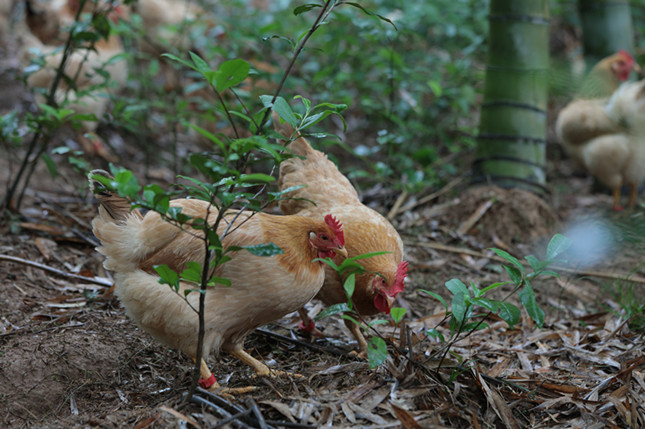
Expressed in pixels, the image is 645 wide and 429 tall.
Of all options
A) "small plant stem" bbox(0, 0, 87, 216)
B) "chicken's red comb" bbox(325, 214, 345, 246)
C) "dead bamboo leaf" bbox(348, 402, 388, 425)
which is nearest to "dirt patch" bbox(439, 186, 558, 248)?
"chicken's red comb" bbox(325, 214, 345, 246)

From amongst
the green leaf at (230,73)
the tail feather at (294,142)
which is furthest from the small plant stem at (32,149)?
the green leaf at (230,73)

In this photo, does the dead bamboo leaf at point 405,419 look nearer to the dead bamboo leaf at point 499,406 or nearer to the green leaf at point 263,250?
the dead bamboo leaf at point 499,406

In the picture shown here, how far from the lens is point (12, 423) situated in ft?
8.20

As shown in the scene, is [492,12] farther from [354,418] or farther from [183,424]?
[183,424]

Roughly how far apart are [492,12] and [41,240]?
165 inches

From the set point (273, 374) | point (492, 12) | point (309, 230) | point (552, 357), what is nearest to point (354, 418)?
point (273, 374)

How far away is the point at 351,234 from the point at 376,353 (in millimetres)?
1169

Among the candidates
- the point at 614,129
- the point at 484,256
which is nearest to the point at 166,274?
the point at 484,256

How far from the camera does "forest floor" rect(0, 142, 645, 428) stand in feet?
7.72

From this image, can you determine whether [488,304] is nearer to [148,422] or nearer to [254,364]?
[254,364]

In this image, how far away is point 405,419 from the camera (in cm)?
217

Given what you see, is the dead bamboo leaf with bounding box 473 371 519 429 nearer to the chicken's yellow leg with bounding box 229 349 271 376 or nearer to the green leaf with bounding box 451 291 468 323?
the green leaf with bounding box 451 291 468 323

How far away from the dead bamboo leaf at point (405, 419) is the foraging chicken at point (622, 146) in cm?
484

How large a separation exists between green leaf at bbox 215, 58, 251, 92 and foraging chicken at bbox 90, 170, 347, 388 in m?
0.93
